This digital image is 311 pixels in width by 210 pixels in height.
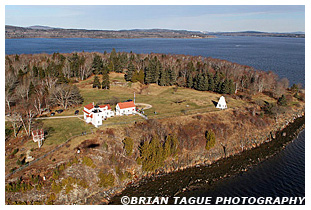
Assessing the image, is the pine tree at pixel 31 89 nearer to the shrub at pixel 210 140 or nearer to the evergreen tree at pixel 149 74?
the evergreen tree at pixel 149 74

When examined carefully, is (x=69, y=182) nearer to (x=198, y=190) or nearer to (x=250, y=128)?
(x=198, y=190)

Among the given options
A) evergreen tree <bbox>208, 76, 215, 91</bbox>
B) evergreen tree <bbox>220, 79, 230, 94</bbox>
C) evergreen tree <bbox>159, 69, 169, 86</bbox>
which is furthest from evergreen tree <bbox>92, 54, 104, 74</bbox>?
evergreen tree <bbox>220, 79, 230, 94</bbox>

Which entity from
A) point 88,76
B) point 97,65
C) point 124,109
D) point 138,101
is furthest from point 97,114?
point 88,76

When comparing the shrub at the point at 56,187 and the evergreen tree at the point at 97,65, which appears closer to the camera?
the shrub at the point at 56,187

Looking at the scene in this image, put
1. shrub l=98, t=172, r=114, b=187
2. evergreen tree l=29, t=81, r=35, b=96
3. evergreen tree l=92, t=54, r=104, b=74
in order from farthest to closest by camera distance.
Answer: evergreen tree l=92, t=54, r=104, b=74, evergreen tree l=29, t=81, r=35, b=96, shrub l=98, t=172, r=114, b=187

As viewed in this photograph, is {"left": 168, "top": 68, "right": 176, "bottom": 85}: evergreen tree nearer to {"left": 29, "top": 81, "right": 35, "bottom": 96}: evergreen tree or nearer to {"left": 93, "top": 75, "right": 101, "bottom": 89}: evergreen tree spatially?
{"left": 93, "top": 75, "right": 101, "bottom": 89}: evergreen tree

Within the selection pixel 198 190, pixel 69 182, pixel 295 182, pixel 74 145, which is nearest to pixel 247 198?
pixel 198 190

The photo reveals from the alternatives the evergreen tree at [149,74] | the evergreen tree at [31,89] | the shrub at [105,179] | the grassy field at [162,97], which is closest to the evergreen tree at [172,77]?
the grassy field at [162,97]

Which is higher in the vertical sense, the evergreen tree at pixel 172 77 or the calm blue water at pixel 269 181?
the evergreen tree at pixel 172 77

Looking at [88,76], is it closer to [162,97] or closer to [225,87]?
[162,97]
